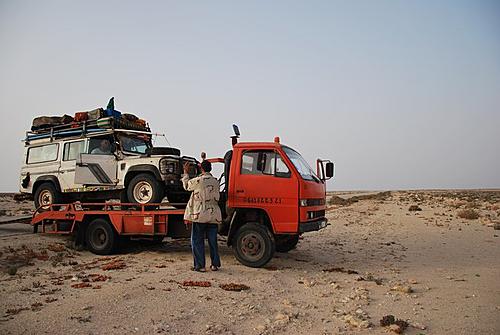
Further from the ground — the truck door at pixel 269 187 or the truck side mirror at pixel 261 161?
the truck side mirror at pixel 261 161

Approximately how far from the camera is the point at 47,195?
12.0 metres

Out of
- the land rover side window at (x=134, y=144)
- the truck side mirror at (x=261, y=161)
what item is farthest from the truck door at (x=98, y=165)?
the truck side mirror at (x=261, y=161)

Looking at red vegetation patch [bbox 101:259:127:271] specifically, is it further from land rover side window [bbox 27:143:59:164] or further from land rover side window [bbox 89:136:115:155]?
land rover side window [bbox 27:143:59:164]

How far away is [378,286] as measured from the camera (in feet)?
25.4

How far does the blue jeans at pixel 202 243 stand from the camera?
8414 mm

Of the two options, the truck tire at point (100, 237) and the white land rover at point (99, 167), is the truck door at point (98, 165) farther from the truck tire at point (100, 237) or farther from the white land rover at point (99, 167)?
the truck tire at point (100, 237)

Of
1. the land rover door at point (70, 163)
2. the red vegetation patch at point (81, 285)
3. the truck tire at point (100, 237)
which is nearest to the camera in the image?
the red vegetation patch at point (81, 285)

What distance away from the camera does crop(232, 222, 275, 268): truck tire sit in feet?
28.5

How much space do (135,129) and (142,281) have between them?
6004mm

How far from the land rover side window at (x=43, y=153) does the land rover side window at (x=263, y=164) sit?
6553mm

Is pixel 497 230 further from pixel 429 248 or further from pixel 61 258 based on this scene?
pixel 61 258

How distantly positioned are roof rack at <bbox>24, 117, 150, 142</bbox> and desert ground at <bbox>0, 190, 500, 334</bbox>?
3.12 metres

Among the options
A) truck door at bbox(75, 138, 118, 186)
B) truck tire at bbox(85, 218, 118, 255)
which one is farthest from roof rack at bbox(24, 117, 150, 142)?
truck tire at bbox(85, 218, 118, 255)

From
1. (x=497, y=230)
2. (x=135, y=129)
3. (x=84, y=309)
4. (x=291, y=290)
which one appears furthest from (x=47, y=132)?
(x=497, y=230)
